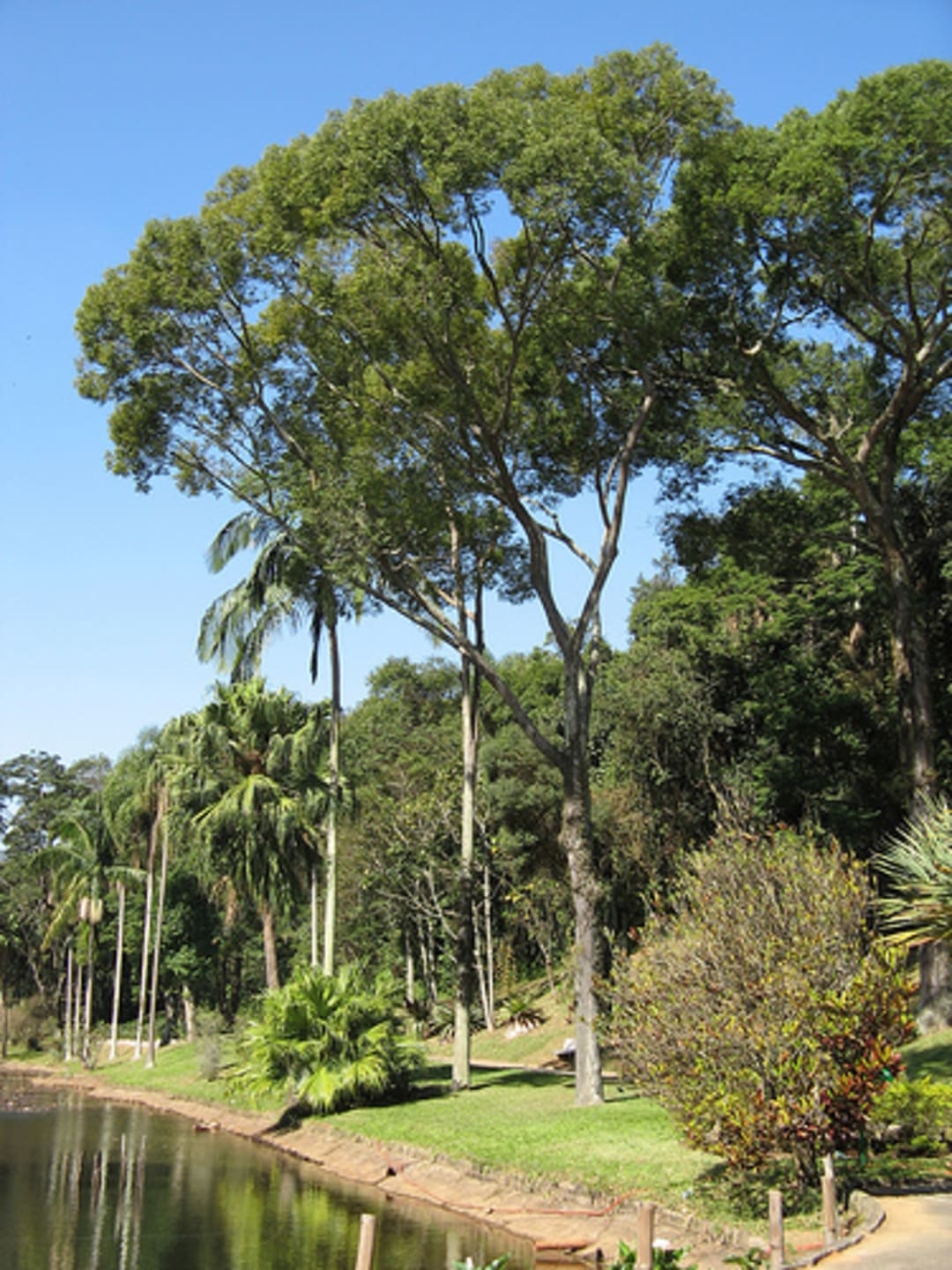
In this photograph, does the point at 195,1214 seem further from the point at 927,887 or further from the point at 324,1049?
the point at 927,887

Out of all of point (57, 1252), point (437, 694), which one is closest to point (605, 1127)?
point (57, 1252)

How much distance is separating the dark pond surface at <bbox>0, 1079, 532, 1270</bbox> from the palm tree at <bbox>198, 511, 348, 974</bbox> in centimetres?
716

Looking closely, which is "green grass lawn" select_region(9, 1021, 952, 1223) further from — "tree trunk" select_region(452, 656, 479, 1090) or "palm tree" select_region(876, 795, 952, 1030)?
"palm tree" select_region(876, 795, 952, 1030)

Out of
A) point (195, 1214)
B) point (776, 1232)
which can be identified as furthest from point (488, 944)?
point (776, 1232)

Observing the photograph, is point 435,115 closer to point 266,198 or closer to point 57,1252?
point 266,198

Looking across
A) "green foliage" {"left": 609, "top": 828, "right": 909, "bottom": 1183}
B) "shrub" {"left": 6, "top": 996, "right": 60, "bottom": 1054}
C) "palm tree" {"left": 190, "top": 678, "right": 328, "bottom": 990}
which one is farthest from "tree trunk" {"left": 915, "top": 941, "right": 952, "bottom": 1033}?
"shrub" {"left": 6, "top": 996, "right": 60, "bottom": 1054}

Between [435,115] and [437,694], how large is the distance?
1766 inches

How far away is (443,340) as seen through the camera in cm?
2109

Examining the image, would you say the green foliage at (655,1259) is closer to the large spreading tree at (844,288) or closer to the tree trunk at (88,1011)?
the large spreading tree at (844,288)

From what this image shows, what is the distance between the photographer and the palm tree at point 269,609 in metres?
29.2

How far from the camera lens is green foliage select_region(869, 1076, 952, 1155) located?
45.9 feet

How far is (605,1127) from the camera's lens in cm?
1742

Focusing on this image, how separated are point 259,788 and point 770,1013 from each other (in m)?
19.6

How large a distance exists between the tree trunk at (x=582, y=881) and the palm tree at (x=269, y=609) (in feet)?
27.7
